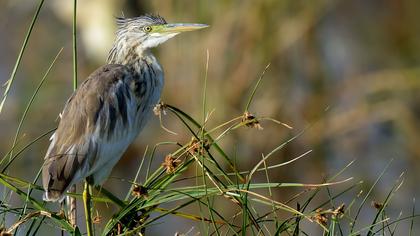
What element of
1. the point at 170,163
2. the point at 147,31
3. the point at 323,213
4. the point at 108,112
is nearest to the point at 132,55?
the point at 147,31

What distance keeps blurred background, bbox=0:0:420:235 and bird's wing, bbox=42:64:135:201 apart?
3.24 meters

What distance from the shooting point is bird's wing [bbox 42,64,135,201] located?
276cm

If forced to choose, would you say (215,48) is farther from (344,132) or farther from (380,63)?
(380,63)

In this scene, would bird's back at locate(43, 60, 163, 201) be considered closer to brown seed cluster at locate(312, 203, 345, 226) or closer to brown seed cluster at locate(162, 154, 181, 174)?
brown seed cluster at locate(162, 154, 181, 174)

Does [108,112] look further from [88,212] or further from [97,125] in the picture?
[88,212]

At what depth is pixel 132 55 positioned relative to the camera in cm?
369

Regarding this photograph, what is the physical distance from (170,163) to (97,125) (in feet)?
2.70

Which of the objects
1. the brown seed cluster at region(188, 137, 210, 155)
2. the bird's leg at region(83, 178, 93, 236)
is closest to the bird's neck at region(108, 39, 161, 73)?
the bird's leg at region(83, 178, 93, 236)

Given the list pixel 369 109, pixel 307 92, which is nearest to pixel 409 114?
pixel 369 109

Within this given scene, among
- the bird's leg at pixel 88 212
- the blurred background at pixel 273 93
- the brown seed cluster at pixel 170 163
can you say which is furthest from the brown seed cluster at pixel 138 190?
the blurred background at pixel 273 93

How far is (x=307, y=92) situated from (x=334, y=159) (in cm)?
63

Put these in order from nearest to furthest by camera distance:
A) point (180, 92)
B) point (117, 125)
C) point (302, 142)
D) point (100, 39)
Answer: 1. point (117, 125)
2. point (302, 142)
3. point (180, 92)
4. point (100, 39)

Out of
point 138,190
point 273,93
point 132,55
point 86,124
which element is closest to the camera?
point 138,190

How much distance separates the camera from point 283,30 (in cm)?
736
